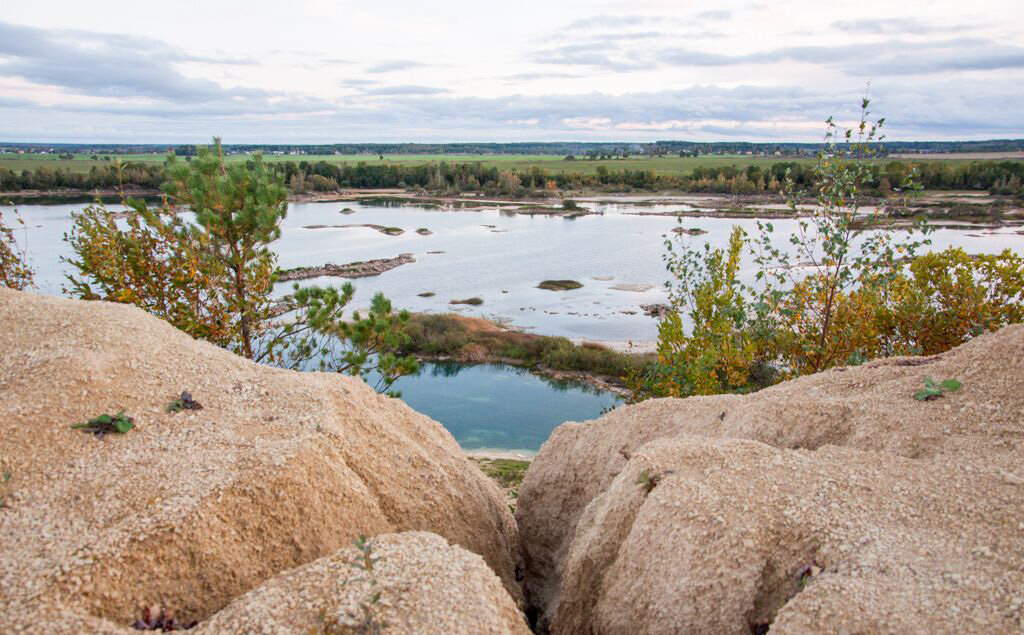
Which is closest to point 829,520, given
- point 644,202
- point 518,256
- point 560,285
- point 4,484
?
point 4,484

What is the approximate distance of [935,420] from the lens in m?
7.84

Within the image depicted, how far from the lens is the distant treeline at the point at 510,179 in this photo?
86.4m

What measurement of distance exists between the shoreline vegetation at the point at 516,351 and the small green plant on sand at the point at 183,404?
2294cm

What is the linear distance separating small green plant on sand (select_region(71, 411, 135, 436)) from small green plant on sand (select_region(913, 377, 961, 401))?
361 inches

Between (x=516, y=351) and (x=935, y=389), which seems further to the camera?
(x=516, y=351)

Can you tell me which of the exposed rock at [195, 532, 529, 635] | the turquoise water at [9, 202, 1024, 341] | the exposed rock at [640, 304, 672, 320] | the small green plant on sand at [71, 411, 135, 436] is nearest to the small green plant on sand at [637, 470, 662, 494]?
the exposed rock at [195, 532, 529, 635]

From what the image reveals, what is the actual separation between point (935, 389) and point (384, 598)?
694 centimetres

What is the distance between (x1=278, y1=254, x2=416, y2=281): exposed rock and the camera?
45.4m

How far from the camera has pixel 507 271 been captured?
50.5 metres

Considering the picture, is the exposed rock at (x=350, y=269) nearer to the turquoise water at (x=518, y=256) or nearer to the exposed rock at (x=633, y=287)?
the turquoise water at (x=518, y=256)

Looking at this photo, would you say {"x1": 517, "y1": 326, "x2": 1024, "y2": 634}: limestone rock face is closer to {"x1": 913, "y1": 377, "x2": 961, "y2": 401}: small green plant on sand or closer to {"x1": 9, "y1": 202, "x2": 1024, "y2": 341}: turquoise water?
{"x1": 913, "y1": 377, "x2": 961, "y2": 401}: small green plant on sand

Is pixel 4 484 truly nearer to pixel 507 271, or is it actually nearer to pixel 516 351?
pixel 516 351

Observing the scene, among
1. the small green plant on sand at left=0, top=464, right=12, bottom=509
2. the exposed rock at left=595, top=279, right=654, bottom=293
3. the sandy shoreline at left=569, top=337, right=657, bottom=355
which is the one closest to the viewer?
the small green plant on sand at left=0, top=464, right=12, bottom=509

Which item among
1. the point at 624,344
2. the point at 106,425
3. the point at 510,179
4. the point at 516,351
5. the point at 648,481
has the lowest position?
the point at 516,351
